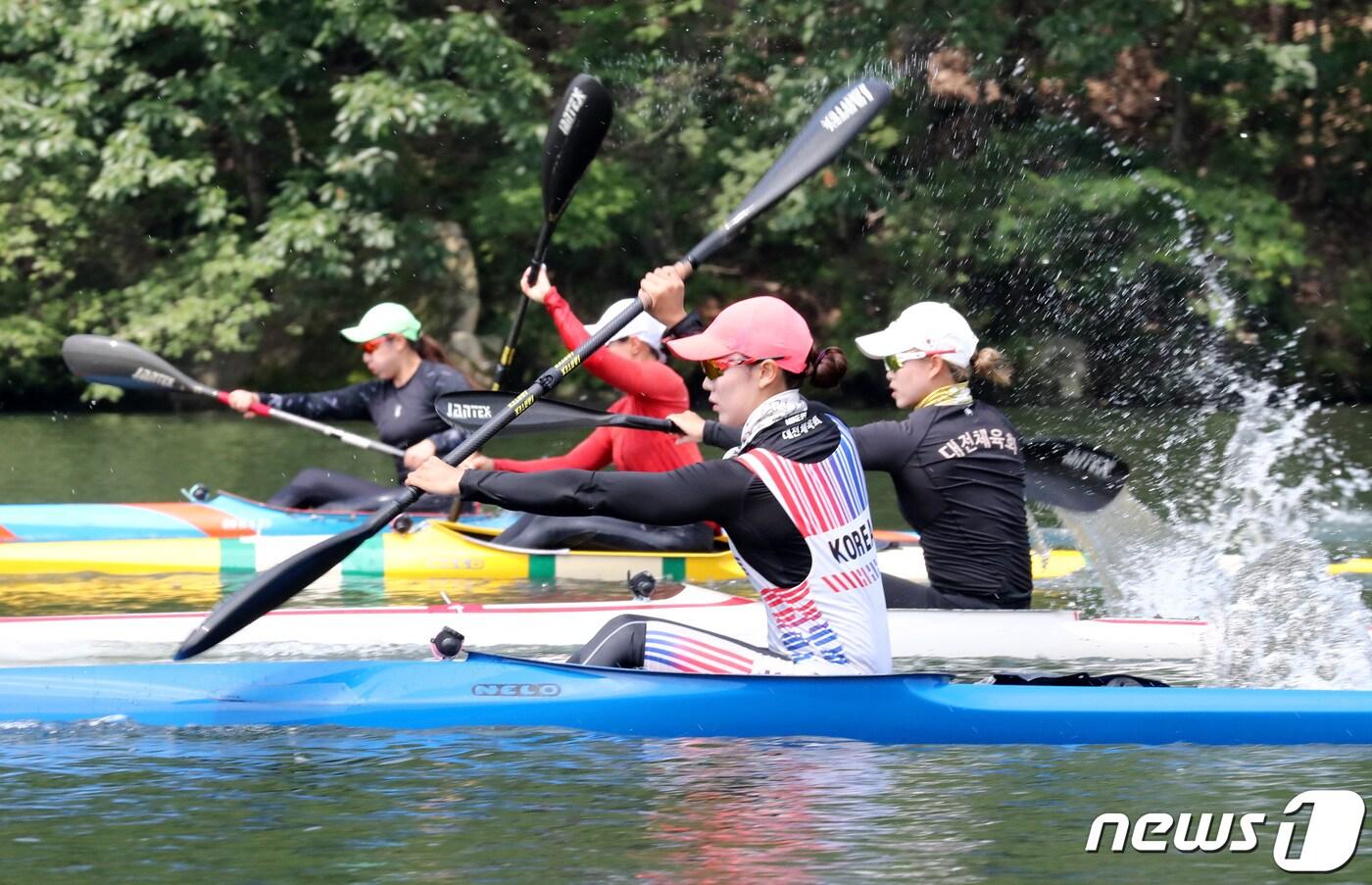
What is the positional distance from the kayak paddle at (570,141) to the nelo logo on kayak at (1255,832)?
390 cm

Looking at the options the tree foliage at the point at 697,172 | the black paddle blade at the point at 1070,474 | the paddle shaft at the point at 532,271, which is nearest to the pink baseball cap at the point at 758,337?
the paddle shaft at the point at 532,271

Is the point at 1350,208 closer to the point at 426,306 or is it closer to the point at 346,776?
the point at 426,306

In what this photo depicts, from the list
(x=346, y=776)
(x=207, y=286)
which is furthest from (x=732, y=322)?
(x=207, y=286)

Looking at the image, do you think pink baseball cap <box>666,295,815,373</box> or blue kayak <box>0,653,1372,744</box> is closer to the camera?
pink baseball cap <box>666,295,815,373</box>

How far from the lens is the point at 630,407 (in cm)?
820

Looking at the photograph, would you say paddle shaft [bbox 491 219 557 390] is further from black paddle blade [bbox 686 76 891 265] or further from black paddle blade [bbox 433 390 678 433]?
black paddle blade [bbox 686 76 891 265]

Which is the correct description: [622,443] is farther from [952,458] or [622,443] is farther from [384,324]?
[952,458]

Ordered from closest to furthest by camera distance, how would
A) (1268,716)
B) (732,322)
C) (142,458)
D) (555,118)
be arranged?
(732,322) < (1268,716) < (555,118) < (142,458)

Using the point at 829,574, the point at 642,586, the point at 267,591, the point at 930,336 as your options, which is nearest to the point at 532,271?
the point at 642,586

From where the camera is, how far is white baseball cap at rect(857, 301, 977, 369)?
20.6 feet

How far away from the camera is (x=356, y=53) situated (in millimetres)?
20141

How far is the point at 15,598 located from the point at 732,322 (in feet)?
16.0

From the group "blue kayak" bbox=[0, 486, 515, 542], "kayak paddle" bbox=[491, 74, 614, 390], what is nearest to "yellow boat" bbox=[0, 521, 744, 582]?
"blue kayak" bbox=[0, 486, 515, 542]

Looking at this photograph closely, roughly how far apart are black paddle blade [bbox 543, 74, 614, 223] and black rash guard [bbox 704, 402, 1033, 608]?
2305 mm
